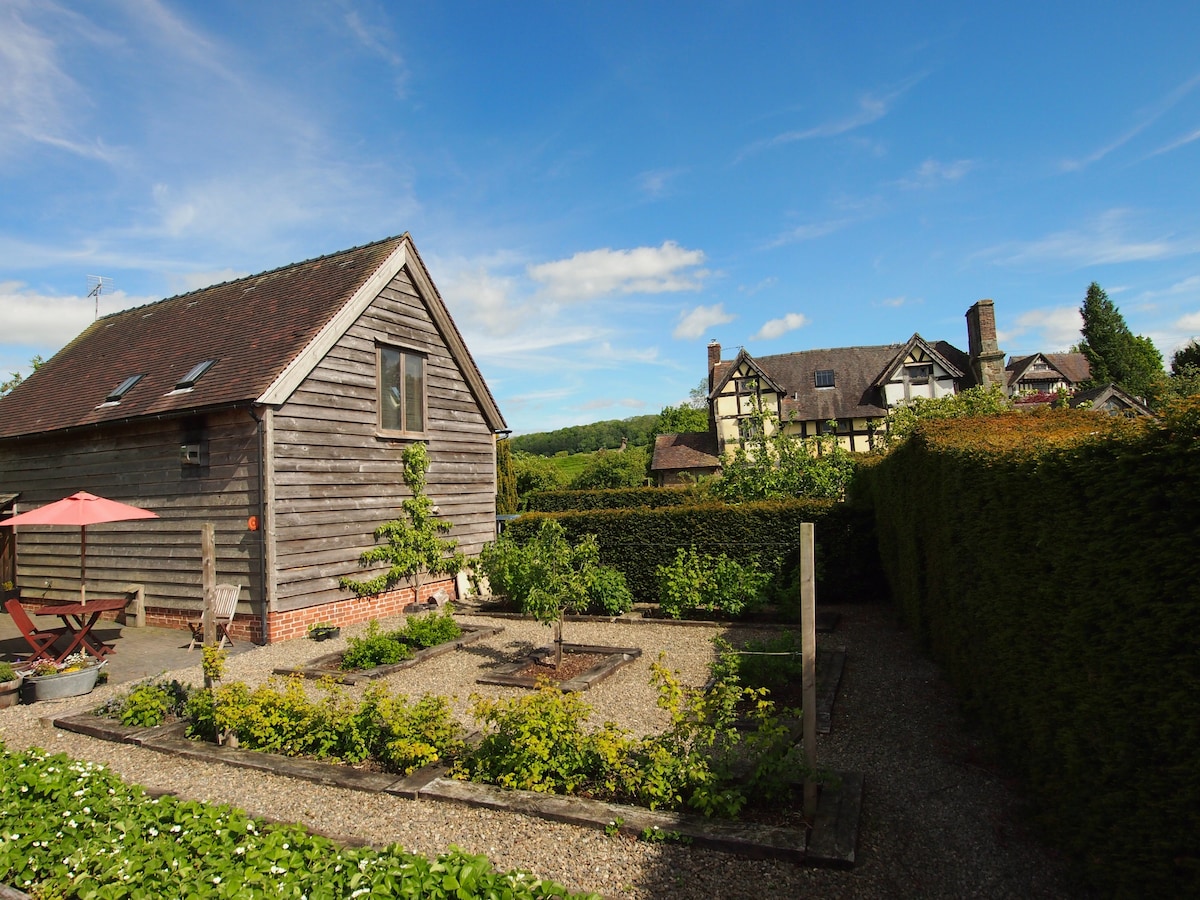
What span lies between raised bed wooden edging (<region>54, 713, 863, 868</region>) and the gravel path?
7 centimetres

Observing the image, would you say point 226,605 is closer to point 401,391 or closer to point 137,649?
point 137,649

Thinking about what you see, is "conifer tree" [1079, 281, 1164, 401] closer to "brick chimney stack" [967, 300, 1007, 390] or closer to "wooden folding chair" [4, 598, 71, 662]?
"brick chimney stack" [967, 300, 1007, 390]

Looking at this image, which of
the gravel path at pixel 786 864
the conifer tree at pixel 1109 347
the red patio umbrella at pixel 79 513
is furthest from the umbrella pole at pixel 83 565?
the conifer tree at pixel 1109 347

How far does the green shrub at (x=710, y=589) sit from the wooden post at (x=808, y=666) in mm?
6999

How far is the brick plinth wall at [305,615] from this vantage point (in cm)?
1091

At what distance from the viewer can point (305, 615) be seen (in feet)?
37.2

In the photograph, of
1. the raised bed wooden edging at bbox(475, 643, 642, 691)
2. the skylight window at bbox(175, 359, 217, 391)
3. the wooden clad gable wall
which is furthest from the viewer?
the skylight window at bbox(175, 359, 217, 391)

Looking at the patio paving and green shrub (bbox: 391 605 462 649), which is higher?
green shrub (bbox: 391 605 462 649)

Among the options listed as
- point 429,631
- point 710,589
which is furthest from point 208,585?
point 710,589

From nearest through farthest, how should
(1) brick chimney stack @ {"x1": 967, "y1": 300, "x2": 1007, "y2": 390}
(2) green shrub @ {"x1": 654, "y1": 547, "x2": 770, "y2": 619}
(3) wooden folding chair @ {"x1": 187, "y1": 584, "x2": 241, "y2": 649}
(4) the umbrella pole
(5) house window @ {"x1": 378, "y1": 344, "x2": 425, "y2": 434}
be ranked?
(4) the umbrella pole < (3) wooden folding chair @ {"x1": 187, "y1": 584, "x2": 241, "y2": 649} < (2) green shrub @ {"x1": 654, "y1": 547, "x2": 770, "y2": 619} < (5) house window @ {"x1": 378, "y1": 344, "x2": 425, "y2": 434} < (1) brick chimney stack @ {"x1": 967, "y1": 300, "x2": 1007, "y2": 390}

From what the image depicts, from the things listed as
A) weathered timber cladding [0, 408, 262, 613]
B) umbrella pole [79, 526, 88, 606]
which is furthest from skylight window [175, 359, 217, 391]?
umbrella pole [79, 526, 88, 606]

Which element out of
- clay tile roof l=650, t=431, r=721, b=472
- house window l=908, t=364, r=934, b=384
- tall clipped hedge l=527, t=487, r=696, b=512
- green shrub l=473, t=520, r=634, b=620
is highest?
house window l=908, t=364, r=934, b=384

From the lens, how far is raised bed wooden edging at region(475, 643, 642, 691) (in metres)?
8.05

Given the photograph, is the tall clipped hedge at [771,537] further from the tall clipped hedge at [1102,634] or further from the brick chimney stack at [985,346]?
the brick chimney stack at [985,346]
